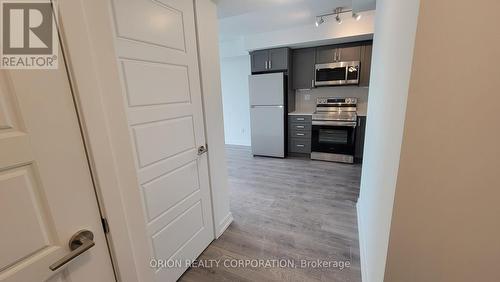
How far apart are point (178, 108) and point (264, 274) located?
4.84ft

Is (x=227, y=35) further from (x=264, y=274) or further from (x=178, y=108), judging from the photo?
(x=264, y=274)

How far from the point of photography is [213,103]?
6.22 feet

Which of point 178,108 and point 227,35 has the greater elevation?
point 227,35

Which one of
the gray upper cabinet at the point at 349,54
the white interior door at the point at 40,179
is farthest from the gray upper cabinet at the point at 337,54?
the white interior door at the point at 40,179

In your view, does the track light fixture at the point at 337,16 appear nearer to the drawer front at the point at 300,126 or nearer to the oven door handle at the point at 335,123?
the oven door handle at the point at 335,123

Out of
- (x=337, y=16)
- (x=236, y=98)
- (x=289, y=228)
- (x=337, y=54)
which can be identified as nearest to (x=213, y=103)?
(x=289, y=228)

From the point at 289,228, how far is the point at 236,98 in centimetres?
405

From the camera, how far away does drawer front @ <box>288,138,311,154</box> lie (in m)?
4.27

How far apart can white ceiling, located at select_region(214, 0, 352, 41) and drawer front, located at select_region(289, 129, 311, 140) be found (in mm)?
1959

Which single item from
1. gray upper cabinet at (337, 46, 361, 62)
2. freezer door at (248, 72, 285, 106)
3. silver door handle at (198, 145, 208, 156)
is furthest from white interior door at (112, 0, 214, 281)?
gray upper cabinet at (337, 46, 361, 62)

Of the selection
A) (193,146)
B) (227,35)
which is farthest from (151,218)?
(227,35)

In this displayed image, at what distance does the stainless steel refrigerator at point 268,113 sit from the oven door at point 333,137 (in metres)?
0.66

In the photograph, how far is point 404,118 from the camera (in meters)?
0.70

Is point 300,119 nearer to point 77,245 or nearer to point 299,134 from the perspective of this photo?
point 299,134
